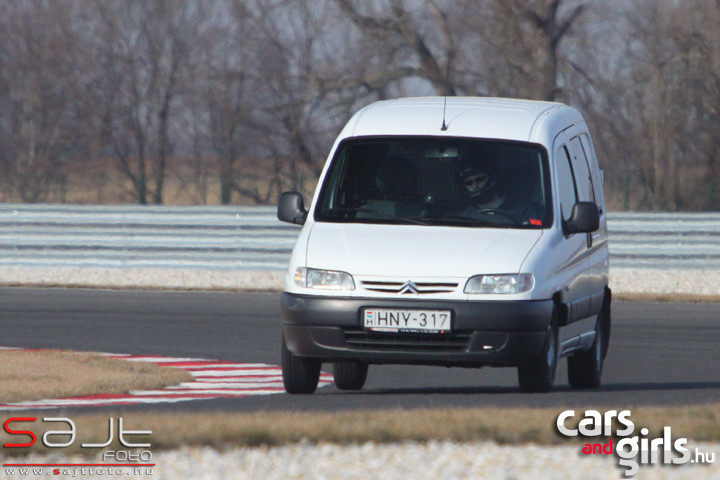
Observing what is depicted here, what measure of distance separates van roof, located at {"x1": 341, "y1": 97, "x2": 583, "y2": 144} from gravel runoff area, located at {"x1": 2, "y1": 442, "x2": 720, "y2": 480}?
12.0 feet

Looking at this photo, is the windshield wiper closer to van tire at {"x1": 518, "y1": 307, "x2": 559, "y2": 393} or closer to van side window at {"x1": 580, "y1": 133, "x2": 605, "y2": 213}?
van tire at {"x1": 518, "y1": 307, "x2": 559, "y2": 393}

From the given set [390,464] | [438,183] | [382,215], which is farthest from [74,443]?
[438,183]

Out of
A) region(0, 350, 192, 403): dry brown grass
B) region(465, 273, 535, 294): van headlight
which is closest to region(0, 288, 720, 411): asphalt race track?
region(465, 273, 535, 294): van headlight

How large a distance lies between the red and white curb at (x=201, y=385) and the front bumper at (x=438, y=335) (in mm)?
1292

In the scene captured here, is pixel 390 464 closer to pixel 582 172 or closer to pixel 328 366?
pixel 582 172

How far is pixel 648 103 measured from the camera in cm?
3294

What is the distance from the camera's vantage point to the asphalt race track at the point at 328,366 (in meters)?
9.75

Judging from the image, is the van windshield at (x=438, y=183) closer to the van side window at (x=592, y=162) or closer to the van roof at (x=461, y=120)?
the van roof at (x=461, y=120)

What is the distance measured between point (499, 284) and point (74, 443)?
3282 mm

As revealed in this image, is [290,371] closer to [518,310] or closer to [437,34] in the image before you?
[518,310]

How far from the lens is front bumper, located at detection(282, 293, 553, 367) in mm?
9016

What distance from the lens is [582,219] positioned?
384 inches

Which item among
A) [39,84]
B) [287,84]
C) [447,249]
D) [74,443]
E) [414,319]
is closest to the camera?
[74,443]

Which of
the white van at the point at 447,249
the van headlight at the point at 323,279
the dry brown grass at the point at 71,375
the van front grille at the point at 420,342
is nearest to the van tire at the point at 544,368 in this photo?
the white van at the point at 447,249
